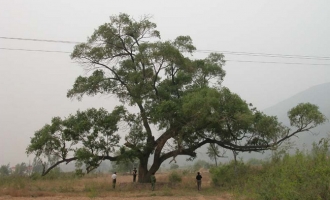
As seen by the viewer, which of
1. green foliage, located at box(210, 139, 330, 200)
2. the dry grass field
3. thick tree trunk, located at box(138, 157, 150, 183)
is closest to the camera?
green foliage, located at box(210, 139, 330, 200)

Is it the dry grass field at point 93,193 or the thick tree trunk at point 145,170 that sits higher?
the thick tree trunk at point 145,170

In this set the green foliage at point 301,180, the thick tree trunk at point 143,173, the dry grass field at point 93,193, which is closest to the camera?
the green foliage at point 301,180

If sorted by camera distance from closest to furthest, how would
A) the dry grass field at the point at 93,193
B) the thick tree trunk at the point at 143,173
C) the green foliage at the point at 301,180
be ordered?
the green foliage at the point at 301,180
the dry grass field at the point at 93,193
the thick tree trunk at the point at 143,173

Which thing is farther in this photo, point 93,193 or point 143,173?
point 143,173

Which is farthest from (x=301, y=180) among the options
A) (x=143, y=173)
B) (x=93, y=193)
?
(x=143, y=173)

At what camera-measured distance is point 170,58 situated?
1889 centimetres

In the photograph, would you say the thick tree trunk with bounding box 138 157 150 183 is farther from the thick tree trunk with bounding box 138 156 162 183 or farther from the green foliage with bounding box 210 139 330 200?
the green foliage with bounding box 210 139 330 200

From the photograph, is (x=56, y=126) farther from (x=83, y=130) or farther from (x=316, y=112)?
(x=316, y=112)

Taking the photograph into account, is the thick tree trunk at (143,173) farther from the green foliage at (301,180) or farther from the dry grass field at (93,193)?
the green foliage at (301,180)

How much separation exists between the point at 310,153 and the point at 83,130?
43.8ft

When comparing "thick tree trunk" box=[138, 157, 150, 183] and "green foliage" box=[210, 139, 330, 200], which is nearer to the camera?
"green foliage" box=[210, 139, 330, 200]

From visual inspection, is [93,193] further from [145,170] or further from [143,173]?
[145,170]

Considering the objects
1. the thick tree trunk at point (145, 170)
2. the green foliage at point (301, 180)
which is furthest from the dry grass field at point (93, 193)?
the green foliage at point (301, 180)

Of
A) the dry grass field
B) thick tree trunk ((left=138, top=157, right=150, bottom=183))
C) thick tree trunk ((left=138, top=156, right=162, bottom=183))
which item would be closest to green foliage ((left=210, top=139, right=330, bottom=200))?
the dry grass field
